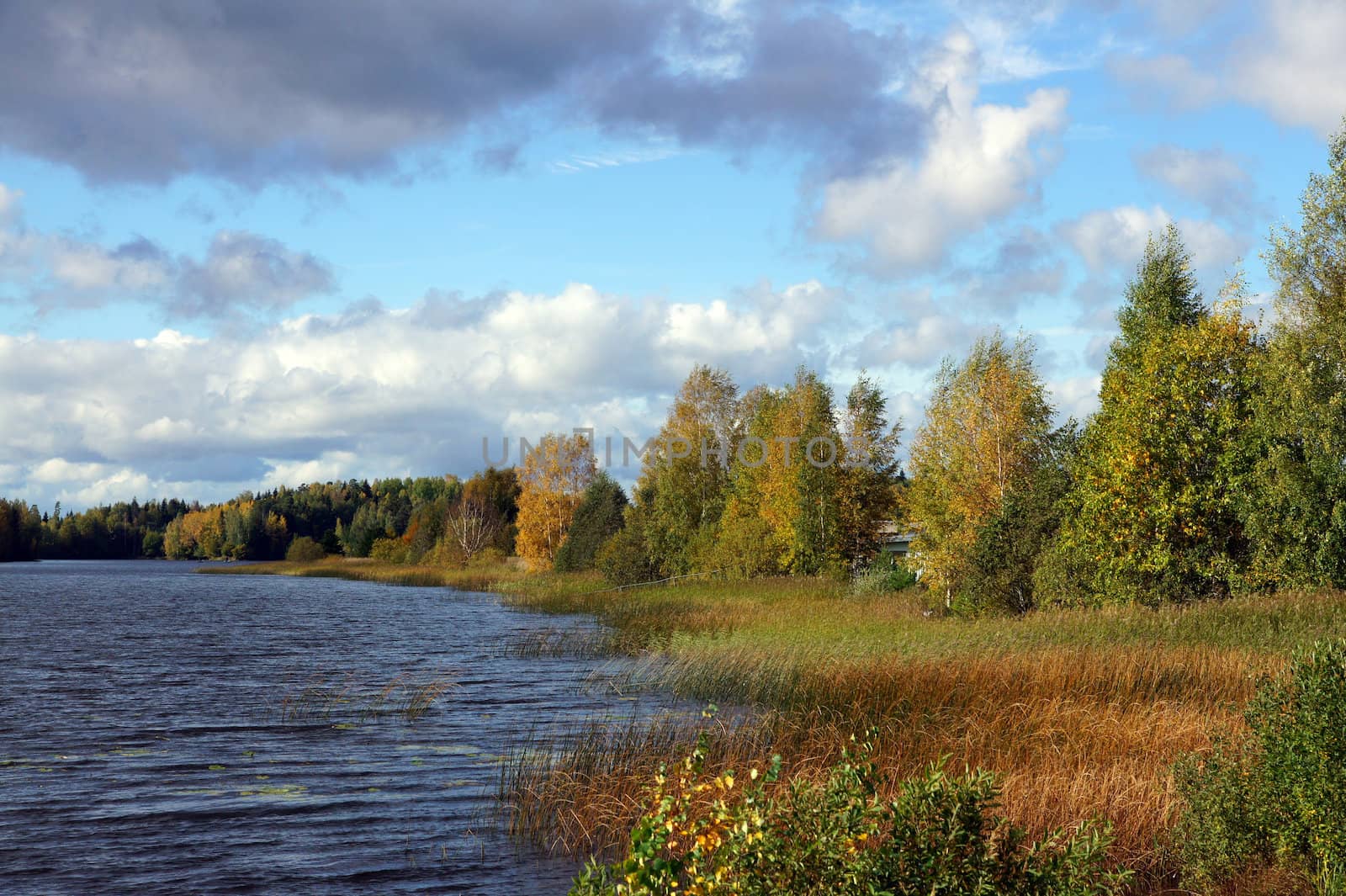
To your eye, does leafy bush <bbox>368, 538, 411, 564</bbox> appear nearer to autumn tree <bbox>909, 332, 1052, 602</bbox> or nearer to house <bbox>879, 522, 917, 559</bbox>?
house <bbox>879, 522, 917, 559</bbox>

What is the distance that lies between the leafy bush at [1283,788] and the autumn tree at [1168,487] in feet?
68.2

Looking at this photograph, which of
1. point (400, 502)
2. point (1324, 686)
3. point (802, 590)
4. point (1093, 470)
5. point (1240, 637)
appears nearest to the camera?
point (1324, 686)

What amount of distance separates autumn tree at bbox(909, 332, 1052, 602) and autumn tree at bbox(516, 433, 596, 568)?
134 ft

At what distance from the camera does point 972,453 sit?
38.2 meters

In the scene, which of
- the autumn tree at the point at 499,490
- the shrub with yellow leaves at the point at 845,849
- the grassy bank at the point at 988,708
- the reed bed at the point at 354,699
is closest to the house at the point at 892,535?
the grassy bank at the point at 988,708

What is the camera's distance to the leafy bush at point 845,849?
5770 millimetres

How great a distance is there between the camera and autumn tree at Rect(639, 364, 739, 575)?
6047 centimetres

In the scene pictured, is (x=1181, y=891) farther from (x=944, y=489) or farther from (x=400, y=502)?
(x=400, y=502)

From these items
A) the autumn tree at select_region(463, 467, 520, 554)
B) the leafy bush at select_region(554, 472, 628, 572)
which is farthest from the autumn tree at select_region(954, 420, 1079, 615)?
the autumn tree at select_region(463, 467, 520, 554)

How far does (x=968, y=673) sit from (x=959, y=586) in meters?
16.8

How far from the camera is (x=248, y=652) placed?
1359 inches

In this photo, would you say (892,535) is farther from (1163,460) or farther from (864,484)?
(1163,460)

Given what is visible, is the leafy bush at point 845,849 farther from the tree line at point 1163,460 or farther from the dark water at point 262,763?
the tree line at point 1163,460

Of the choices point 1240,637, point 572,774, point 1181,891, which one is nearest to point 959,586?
point 1240,637
